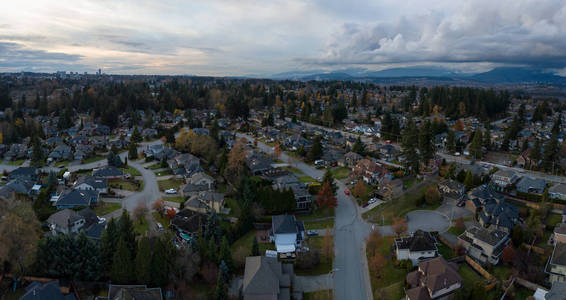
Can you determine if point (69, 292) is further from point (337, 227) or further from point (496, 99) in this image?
point (496, 99)

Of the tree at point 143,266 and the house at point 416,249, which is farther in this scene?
the house at point 416,249

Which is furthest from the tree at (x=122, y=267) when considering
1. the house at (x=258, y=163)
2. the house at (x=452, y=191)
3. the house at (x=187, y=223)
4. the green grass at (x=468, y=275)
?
the house at (x=452, y=191)

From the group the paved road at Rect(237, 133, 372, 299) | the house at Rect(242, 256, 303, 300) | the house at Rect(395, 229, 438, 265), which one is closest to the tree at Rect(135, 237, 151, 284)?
the house at Rect(242, 256, 303, 300)

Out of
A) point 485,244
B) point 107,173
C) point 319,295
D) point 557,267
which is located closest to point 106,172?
point 107,173

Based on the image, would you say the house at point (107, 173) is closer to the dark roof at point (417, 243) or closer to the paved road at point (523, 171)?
the dark roof at point (417, 243)

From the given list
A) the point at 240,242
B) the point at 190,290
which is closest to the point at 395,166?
the point at 240,242

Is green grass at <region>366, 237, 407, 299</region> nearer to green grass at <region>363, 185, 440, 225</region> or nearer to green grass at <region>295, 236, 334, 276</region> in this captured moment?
green grass at <region>295, 236, 334, 276</region>

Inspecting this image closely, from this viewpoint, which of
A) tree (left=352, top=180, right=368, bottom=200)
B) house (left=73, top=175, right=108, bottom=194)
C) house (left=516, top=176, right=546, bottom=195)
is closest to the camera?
tree (left=352, top=180, right=368, bottom=200)
